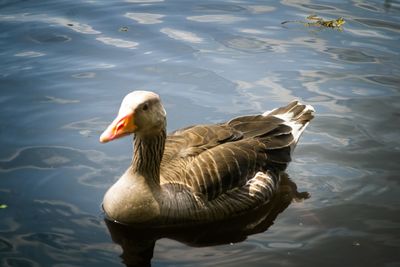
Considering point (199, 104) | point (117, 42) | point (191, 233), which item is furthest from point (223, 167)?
point (117, 42)

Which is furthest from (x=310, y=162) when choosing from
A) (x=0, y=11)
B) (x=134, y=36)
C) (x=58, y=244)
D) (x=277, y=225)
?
(x=0, y=11)

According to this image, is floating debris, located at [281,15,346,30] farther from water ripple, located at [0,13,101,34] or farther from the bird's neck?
the bird's neck

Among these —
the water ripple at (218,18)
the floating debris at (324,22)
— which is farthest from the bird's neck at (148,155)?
the floating debris at (324,22)

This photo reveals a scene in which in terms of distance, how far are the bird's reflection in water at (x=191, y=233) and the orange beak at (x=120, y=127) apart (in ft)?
3.36

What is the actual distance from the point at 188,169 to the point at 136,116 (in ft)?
2.90

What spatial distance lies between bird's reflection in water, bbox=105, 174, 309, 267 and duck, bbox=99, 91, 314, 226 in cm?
7

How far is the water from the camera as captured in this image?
6.11 m

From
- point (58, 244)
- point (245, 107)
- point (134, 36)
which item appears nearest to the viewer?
point (58, 244)

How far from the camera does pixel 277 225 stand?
6547mm

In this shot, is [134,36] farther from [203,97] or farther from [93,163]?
[93,163]

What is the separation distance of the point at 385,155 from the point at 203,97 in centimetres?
264

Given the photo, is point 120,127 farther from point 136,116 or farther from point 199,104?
point 199,104

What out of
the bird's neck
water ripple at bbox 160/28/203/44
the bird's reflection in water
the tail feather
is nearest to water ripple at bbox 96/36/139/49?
water ripple at bbox 160/28/203/44

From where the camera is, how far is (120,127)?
578 centimetres
